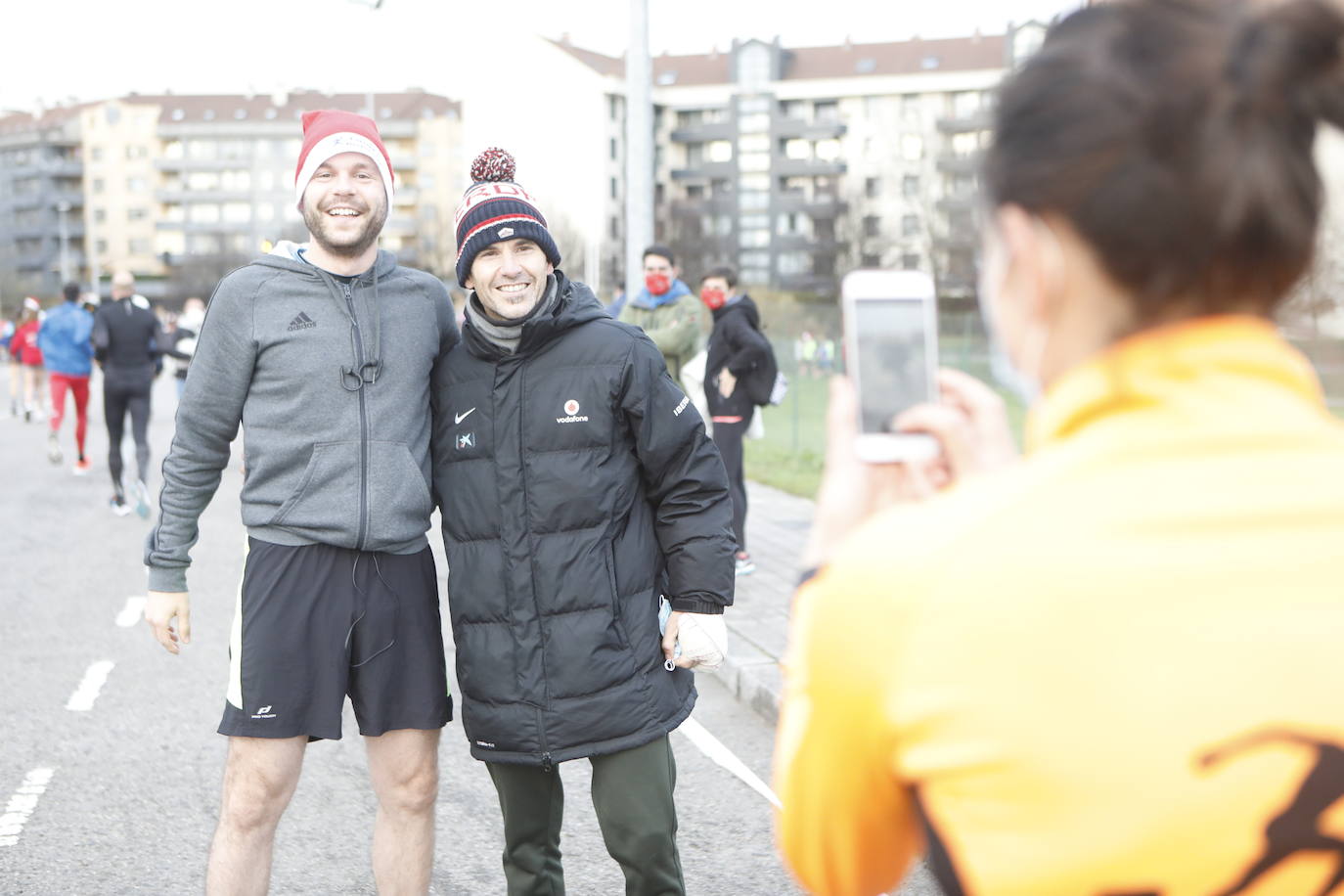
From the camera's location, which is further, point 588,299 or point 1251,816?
point 588,299

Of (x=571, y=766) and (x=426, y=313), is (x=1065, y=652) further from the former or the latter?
(x=571, y=766)

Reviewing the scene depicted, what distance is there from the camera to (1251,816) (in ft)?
3.25

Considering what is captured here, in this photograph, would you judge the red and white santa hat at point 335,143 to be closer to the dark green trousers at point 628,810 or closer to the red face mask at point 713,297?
the dark green trousers at point 628,810

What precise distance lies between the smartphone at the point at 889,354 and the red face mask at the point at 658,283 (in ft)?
26.4

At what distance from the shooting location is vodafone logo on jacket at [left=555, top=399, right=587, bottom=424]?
10.5ft

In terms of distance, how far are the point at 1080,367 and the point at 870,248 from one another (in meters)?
90.7

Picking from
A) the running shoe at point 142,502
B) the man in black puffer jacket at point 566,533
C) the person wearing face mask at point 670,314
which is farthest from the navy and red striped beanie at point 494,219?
the running shoe at point 142,502

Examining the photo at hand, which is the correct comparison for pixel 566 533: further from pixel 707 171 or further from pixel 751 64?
pixel 751 64

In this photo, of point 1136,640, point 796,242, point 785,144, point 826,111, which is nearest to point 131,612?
point 1136,640

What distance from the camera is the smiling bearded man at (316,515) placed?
3.21m

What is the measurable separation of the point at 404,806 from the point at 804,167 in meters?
98.1

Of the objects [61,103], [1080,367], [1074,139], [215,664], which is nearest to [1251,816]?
[1080,367]

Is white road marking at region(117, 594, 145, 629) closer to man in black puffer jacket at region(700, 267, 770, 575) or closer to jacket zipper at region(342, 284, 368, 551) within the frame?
man in black puffer jacket at region(700, 267, 770, 575)

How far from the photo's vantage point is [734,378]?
9.43m
